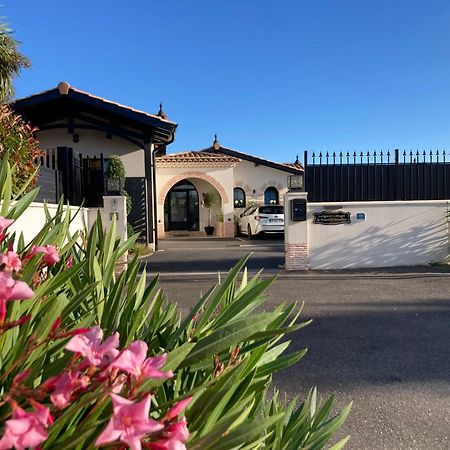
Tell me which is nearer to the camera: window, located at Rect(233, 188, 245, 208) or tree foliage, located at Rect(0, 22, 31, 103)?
tree foliage, located at Rect(0, 22, 31, 103)

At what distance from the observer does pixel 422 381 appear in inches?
139

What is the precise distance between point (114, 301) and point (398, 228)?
29.6 feet

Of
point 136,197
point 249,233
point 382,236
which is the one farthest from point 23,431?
point 249,233

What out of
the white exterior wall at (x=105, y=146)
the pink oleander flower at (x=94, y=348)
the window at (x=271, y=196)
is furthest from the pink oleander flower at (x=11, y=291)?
the window at (x=271, y=196)

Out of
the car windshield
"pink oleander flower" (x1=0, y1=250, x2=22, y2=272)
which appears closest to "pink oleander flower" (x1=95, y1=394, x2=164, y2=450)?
"pink oleander flower" (x1=0, y1=250, x2=22, y2=272)

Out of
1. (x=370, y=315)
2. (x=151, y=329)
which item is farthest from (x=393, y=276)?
(x=151, y=329)

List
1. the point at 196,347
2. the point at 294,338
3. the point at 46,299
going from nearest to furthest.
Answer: the point at 196,347
the point at 46,299
the point at 294,338

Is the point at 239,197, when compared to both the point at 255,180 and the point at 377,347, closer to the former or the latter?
the point at 255,180

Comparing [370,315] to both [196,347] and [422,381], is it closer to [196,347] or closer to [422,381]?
[422,381]

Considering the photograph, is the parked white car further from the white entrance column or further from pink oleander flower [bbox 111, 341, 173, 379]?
pink oleander flower [bbox 111, 341, 173, 379]

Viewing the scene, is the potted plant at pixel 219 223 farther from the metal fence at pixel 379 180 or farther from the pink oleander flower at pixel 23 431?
the pink oleander flower at pixel 23 431

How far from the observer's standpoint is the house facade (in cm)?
1243

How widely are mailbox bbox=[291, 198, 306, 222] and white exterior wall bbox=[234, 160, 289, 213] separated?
1212cm

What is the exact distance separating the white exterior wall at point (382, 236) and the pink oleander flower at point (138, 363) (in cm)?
869
